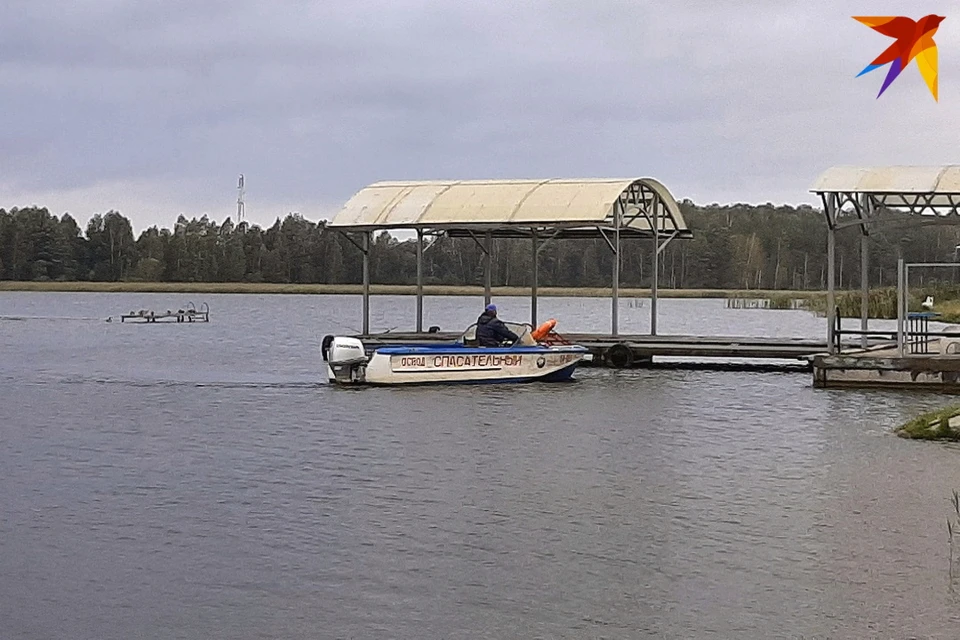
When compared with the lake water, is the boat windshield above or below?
above

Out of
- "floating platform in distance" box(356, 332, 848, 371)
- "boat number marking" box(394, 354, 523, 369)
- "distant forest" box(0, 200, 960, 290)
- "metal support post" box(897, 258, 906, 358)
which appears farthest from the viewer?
"distant forest" box(0, 200, 960, 290)

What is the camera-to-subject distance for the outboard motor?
2677 centimetres

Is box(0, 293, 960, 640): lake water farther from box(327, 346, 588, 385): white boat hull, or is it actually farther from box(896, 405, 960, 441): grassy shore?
box(327, 346, 588, 385): white boat hull

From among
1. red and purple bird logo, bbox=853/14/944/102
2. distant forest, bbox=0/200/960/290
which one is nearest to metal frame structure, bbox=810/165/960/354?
red and purple bird logo, bbox=853/14/944/102

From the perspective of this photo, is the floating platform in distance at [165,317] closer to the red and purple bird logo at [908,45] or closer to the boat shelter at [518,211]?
the boat shelter at [518,211]

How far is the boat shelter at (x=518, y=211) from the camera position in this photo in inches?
1216

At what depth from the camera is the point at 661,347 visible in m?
31.2

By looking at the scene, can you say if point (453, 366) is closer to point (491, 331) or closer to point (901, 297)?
point (491, 331)

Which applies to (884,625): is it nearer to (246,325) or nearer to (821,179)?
(821,179)

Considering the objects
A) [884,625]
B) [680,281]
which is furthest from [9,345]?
[680,281]

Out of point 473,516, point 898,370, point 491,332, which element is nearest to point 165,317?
point 491,332

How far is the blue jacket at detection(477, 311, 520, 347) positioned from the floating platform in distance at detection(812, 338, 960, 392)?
19.6 ft

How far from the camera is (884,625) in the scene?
31.3 ft

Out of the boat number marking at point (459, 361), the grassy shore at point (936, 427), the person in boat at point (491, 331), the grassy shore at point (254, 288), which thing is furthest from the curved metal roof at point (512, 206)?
the grassy shore at point (254, 288)
